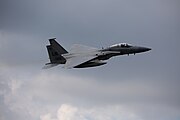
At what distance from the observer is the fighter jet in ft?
313

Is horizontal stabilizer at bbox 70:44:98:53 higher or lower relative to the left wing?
higher

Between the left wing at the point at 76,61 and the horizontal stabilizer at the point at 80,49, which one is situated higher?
the horizontal stabilizer at the point at 80,49

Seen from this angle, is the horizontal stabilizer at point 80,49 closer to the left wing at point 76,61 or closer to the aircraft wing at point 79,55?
the aircraft wing at point 79,55

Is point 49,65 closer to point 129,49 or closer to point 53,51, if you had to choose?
point 53,51

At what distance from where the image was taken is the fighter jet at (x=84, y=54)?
95.3 metres

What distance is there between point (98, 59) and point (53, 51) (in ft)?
41.6

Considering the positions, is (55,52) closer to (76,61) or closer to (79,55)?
(79,55)

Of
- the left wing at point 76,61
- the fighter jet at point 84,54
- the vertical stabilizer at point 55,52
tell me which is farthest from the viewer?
the vertical stabilizer at point 55,52

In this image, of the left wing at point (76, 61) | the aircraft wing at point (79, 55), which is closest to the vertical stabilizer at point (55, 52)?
the aircraft wing at point (79, 55)

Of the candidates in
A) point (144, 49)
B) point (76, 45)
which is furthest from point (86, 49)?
point (144, 49)

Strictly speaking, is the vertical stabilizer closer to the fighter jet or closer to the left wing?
the fighter jet

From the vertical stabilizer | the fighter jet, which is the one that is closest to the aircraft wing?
the fighter jet

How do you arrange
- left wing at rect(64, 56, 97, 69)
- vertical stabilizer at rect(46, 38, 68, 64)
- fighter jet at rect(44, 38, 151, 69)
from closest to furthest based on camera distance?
left wing at rect(64, 56, 97, 69)
fighter jet at rect(44, 38, 151, 69)
vertical stabilizer at rect(46, 38, 68, 64)

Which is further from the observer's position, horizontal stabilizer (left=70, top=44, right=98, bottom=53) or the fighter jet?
horizontal stabilizer (left=70, top=44, right=98, bottom=53)
